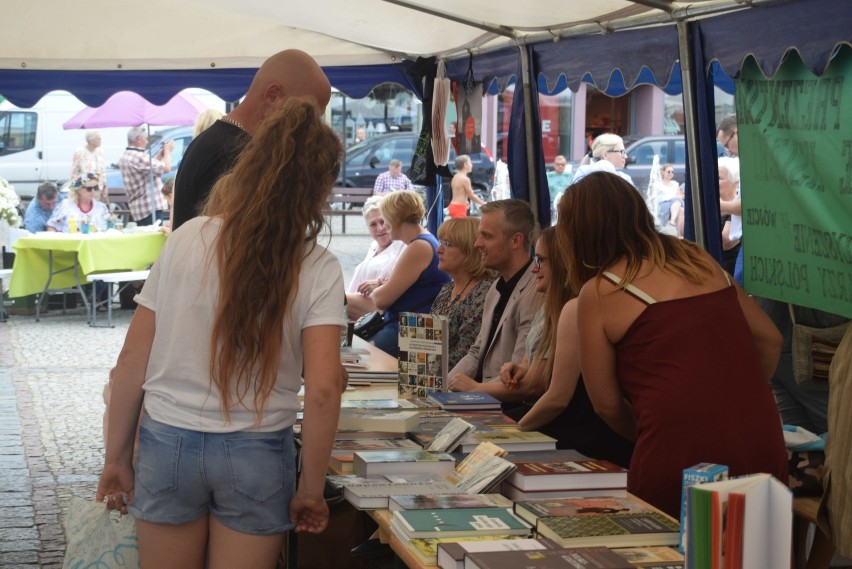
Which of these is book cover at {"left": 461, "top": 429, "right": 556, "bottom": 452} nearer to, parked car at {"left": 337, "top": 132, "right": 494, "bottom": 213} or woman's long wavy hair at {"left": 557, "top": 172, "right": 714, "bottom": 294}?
woman's long wavy hair at {"left": 557, "top": 172, "right": 714, "bottom": 294}

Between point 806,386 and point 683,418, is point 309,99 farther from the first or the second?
point 806,386

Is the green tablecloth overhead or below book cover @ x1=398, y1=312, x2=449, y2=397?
overhead

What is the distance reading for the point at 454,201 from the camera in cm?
1252

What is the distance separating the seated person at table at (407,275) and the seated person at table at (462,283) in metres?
0.82

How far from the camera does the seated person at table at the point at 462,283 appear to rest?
4762mm

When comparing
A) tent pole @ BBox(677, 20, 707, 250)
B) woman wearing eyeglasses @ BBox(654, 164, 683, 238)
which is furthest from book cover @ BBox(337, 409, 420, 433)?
woman wearing eyeglasses @ BBox(654, 164, 683, 238)

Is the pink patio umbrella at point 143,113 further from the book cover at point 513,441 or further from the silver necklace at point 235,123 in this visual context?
the book cover at point 513,441

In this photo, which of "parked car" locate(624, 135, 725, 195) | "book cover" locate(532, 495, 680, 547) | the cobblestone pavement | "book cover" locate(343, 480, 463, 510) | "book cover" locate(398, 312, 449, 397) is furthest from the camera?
"parked car" locate(624, 135, 725, 195)

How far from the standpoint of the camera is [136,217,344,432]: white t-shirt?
7.07 ft

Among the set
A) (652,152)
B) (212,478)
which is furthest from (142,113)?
(212,478)

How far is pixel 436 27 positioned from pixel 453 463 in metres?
3.77

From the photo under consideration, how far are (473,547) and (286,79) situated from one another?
4.63ft

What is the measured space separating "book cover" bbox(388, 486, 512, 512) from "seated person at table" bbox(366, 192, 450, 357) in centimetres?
332

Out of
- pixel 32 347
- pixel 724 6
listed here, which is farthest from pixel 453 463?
pixel 32 347
